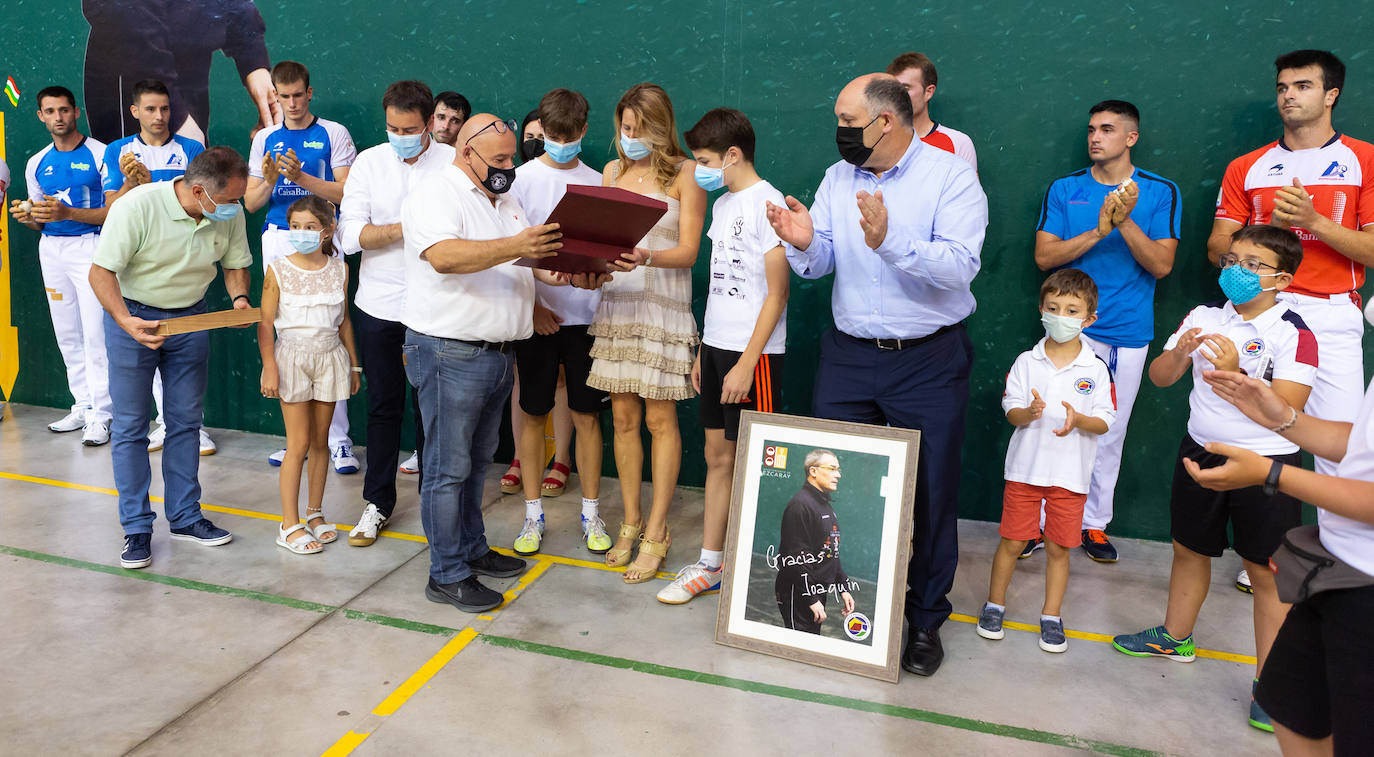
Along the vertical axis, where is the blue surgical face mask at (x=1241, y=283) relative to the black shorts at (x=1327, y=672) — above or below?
above

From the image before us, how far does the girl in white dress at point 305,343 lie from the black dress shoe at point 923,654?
2.62m

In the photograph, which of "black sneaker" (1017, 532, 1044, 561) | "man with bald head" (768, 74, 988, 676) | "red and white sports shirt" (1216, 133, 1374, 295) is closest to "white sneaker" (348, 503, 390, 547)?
"man with bald head" (768, 74, 988, 676)

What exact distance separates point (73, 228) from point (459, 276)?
3.81 meters

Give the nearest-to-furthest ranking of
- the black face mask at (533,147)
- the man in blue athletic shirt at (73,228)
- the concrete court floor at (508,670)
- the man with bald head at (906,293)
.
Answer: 1. the concrete court floor at (508,670)
2. the man with bald head at (906,293)
3. the black face mask at (533,147)
4. the man in blue athletic shirt at (73,228)

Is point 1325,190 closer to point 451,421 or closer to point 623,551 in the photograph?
point 623,551

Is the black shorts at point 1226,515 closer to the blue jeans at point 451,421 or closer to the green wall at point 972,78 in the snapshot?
the green wall at point 972,78

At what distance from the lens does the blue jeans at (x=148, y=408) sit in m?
3.92

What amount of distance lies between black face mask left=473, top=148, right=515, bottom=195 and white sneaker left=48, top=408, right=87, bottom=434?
4.21 meters

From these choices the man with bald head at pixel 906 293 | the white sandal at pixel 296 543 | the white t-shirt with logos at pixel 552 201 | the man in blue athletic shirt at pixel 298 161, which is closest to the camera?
the man with bald head at pixel 906 293

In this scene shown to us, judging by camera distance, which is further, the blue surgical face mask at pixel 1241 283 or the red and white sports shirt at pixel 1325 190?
the red and white sports shirt at pixel 1325 190

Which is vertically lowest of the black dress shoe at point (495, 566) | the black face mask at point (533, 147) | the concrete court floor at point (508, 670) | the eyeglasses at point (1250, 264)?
the concrete court floor at point (508, 670)

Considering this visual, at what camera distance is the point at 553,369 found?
412 centimetres

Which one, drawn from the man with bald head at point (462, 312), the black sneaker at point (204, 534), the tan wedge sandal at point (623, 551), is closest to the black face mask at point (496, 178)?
the man with bald head at point (462, 312)

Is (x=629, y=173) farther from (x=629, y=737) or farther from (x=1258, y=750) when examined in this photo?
(x=1258, y=750)
